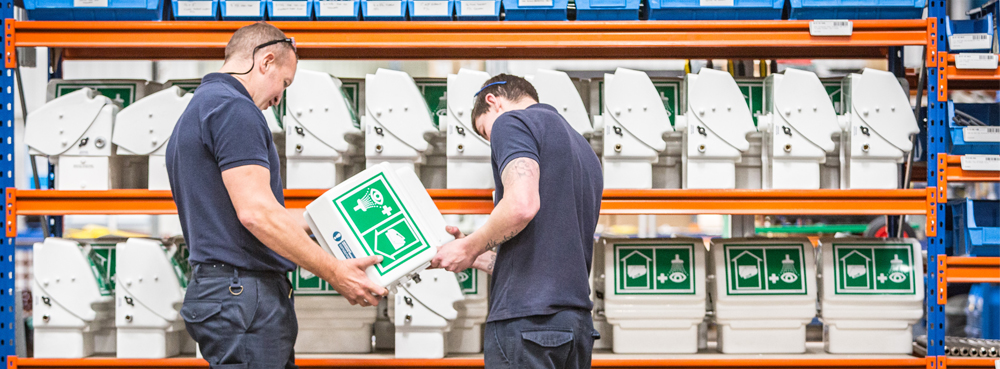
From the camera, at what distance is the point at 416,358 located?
6.94 feet

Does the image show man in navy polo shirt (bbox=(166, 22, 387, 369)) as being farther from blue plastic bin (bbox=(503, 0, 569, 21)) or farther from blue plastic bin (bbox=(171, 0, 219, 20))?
blue plastic bin (bbox=(503, 0, 569, 21))

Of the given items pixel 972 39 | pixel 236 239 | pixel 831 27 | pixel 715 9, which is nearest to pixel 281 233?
pixel 236 239

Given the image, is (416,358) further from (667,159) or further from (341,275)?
(667,159)

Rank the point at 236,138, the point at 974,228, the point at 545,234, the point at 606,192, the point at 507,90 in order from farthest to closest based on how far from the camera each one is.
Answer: the point at 974,228
the point at 606,192
the point at 507,90
the point at 545,234
the point at 236,138

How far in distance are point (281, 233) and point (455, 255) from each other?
0.41 m

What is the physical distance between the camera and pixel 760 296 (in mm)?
2158

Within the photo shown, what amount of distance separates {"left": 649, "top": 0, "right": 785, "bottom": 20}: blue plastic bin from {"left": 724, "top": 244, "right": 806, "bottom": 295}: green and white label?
0.74m

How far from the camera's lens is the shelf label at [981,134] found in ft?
6.91

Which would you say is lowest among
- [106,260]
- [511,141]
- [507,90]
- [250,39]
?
[106,260]

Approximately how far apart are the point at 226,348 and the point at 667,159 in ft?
4.72

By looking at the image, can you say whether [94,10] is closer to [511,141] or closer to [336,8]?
[336,8]

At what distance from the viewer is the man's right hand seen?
5.35ft

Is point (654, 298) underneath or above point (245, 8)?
underneath

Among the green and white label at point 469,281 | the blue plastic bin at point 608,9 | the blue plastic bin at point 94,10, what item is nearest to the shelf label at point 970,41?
the blue plastic bin at point 608,9
